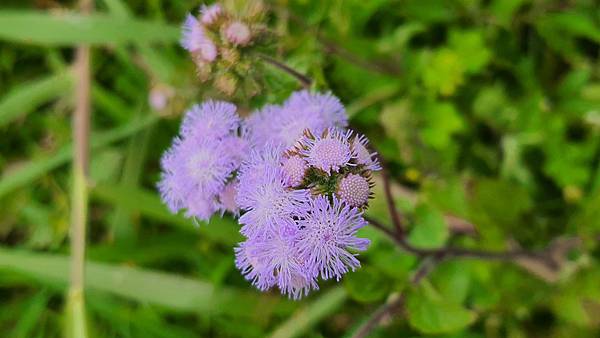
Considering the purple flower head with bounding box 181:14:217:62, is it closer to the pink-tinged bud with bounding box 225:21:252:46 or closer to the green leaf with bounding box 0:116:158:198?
the pink-tinged bud with bounding box 225:21:252:46

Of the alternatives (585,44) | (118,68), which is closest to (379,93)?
(585,44)

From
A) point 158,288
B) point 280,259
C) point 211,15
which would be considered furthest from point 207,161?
point 158,288

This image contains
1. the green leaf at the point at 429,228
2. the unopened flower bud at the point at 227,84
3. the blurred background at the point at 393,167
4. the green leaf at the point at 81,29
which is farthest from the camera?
the green leaf at the point at 81,29

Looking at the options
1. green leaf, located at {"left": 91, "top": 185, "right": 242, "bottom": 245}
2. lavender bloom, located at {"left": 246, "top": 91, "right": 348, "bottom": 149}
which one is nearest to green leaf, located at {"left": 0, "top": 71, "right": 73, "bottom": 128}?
green leaf, located at {"left": 91, "top": 185, "right": 242, "bottom": 245}

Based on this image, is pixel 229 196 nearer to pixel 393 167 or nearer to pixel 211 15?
pixel 211 15

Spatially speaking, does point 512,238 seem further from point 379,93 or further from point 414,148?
point 379,93

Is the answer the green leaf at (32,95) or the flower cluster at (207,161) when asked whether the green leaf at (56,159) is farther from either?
the flower cluster at (207,161)

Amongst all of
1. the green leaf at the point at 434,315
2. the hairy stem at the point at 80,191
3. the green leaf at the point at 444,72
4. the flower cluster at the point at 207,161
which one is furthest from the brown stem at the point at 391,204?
the hairy stem at the point at 80,191
